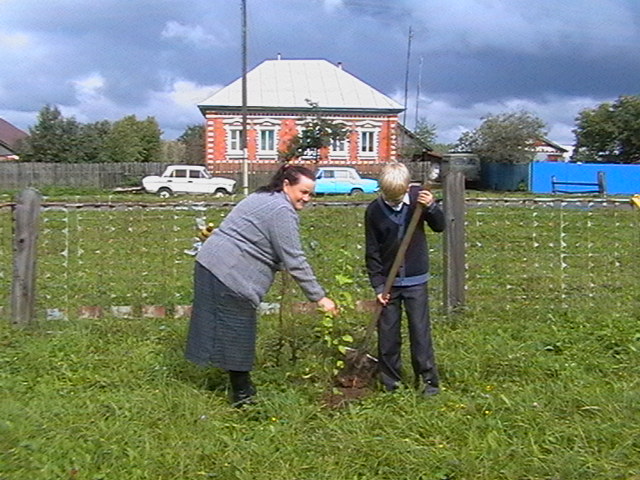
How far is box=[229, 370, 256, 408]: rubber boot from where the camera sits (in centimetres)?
399

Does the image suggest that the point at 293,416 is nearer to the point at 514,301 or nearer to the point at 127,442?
the point at 127,442

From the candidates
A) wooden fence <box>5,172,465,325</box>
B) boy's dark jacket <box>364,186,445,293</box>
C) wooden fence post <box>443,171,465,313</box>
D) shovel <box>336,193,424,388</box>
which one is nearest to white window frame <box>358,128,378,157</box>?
wooden fence post <box>443,171,465,313</box>

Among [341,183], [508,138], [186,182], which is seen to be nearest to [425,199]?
[341,183]

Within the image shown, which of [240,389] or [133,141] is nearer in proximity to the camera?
[240,389]

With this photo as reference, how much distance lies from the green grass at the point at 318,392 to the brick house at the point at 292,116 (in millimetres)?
32589

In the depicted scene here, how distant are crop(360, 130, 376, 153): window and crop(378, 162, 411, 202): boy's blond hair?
37.1 meters

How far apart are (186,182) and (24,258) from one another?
24270 mm

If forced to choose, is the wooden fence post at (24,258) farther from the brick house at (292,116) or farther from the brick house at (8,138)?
the brick house at (8,138)

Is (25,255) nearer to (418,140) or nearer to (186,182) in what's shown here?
(186,182)

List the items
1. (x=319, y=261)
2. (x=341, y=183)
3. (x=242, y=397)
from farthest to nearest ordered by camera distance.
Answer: (x=341, y=183), (x=319, y=261), (x=242, y=397)

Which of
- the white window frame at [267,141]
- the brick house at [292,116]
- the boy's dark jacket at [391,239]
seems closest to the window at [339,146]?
the brick house at [292,116]

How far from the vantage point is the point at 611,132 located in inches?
1687

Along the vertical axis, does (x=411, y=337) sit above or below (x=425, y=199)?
below

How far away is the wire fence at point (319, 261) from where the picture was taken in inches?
237
